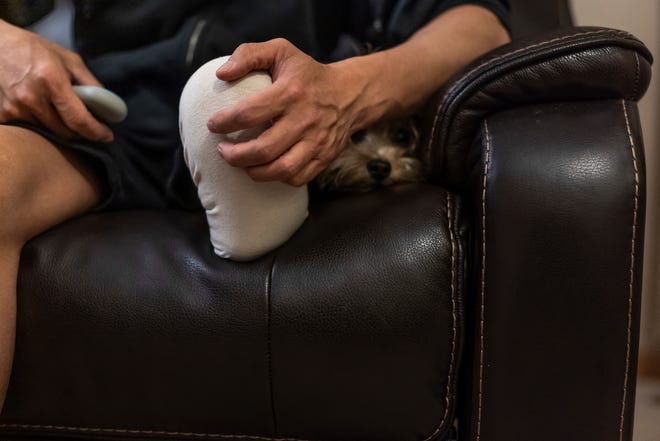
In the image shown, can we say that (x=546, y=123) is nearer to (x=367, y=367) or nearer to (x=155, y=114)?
(x=367, y=367)

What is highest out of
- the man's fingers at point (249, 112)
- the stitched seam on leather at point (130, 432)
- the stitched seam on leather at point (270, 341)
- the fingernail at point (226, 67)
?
the fingernail at point (226, 67)

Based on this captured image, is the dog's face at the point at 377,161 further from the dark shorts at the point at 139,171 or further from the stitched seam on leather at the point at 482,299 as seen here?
the stitched seam on leather at the point at 482,299

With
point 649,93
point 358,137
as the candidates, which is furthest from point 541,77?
point 649,93

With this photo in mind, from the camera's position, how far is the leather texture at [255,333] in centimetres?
55

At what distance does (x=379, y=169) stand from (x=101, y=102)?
0.40 metres

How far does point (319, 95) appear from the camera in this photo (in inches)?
23.3

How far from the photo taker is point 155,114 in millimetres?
827

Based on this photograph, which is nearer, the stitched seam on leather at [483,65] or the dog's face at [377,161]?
the stitched seam on leather at [483,65]

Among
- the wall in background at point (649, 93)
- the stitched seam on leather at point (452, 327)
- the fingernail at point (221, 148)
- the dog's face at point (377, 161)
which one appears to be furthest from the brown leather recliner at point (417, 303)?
the wall in background at point (649, 93)

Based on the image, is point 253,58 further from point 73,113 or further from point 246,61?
point 73,113

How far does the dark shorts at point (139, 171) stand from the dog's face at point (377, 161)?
0.65 ft

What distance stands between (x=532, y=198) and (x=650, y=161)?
0.93 meters

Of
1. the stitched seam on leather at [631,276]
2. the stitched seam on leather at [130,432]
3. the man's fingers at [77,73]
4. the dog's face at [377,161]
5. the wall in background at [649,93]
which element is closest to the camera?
the stitched seam on leather at [631,276]

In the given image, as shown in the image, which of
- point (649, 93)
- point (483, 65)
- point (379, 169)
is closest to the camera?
point (483, 65)
